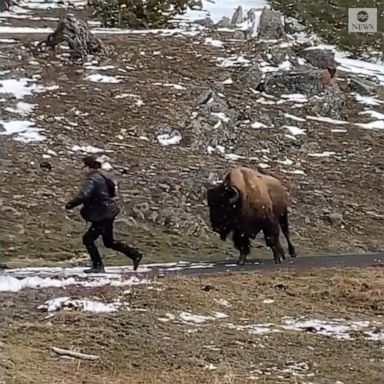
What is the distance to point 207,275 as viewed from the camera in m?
10.6

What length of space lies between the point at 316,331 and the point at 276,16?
1691cm

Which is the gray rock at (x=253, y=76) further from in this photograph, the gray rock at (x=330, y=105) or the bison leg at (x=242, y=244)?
the bison leg at (x=242, y=244)

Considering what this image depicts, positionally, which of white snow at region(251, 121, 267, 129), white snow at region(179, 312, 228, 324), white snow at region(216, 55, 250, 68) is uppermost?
white snow at region(179, 312, 228, 324)

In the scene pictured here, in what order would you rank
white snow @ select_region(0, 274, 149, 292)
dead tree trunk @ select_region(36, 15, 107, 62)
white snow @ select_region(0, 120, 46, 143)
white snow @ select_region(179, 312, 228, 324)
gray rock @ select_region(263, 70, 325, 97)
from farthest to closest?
dead tree trunk @ select_region(36, 15, 107, 62), gray rock @ select_region(263, 70, 325, 97), white snow @ select_region(0, 120, 46, 143), white snow @ select_region(0, 274, 149, 292), white snow @ select_region(179, 312, 228, 324)

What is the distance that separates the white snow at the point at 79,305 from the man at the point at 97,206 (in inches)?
63.7

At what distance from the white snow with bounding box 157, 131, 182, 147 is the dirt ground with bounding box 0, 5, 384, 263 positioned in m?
0.12

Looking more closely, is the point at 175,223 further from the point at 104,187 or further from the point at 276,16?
the point at 276,16

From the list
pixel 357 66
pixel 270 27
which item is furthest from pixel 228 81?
pixel 270 27

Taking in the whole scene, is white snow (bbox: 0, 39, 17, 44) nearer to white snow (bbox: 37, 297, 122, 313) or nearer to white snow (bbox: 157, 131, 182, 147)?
white snow (bbox: 157, 131, 182, 147)

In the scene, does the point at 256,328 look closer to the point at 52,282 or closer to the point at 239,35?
the point at 52,282

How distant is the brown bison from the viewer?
12131 millimetres

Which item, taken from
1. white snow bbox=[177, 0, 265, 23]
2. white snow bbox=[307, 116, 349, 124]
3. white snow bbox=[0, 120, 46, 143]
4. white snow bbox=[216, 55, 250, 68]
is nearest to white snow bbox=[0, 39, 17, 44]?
white snow bbox=[216, 55, 250, 68]

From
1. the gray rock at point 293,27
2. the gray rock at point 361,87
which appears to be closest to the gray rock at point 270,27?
the gray rock at point 293,27

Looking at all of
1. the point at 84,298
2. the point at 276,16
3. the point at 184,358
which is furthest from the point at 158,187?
the point at 276,16
